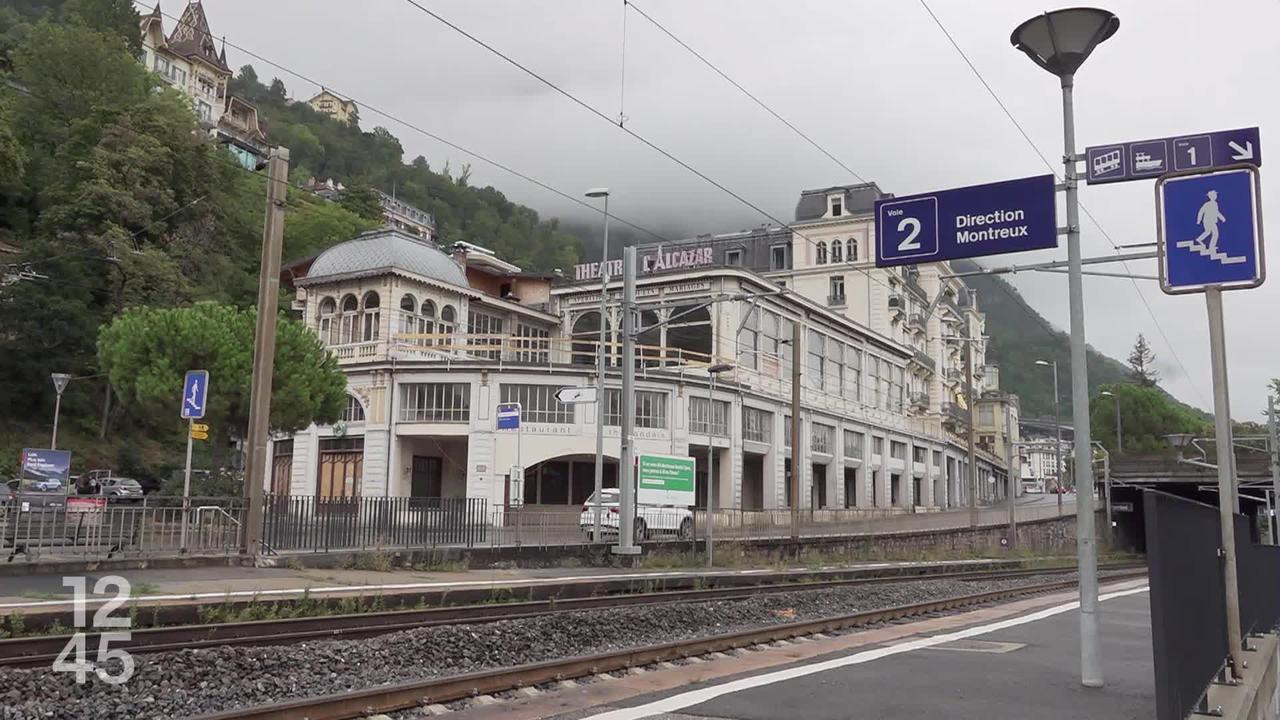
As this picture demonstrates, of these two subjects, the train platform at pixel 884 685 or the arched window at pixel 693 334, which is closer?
the train platform at pixel 884 685

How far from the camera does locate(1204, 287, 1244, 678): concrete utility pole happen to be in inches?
296

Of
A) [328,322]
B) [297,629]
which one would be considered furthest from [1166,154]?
[328,322]

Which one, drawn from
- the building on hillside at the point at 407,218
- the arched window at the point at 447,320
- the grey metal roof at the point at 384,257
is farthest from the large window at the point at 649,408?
the building on hillside at the point at 407,218

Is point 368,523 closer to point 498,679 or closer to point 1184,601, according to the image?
point 498,679

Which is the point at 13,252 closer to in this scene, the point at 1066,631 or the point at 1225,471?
the point at 1066,631

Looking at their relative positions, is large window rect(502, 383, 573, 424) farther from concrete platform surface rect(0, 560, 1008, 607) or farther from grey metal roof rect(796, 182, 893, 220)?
grey metal roof rect(796, 182, 893, 220)

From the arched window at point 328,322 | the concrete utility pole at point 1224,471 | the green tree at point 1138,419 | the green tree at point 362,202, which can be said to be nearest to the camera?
the concrete utility pole at point 1224,471

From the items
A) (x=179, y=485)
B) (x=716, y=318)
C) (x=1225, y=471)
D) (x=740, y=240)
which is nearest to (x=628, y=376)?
(x=1225, y=471)

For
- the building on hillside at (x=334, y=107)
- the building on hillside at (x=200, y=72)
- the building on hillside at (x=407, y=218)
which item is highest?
the building on hillside at (x=334, y=107)

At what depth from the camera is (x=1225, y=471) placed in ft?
25.0

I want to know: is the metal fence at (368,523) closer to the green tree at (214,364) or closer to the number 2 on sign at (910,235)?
the green tree at (214,364)

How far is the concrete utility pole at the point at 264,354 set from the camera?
19766mm

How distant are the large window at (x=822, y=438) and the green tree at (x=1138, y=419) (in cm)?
4107

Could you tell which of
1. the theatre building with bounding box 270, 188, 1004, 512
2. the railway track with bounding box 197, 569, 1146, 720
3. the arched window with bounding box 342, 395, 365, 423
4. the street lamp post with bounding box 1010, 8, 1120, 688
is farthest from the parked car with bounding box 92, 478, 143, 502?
the street lamp post with bounding box 1010, 8, 1120, 688
